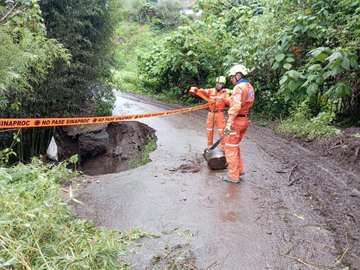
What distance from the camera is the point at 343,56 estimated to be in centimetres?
710

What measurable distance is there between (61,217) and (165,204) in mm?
2233

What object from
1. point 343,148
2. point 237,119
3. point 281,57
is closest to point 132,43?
point 281,57

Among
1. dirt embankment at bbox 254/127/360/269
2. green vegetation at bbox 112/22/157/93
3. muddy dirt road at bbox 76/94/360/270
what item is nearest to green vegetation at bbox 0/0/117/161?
muddy dirt road at bbox 76/94/360/270

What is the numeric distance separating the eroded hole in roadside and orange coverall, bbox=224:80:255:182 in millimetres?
3867

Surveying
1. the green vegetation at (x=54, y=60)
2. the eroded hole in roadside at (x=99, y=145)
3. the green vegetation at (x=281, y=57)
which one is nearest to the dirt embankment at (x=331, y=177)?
the green vegetation at (x=281, y=57)

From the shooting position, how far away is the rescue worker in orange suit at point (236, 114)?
620 cm

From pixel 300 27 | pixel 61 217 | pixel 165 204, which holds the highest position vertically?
pixel 300 27

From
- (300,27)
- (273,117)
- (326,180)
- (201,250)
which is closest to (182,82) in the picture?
(273,117)

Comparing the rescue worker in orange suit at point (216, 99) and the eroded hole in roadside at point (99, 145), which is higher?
the rescue worker in orange suit at point (216, 99)

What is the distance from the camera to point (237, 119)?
643cm

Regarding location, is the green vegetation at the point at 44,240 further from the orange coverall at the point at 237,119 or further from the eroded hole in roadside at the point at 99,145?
the eroded hole in roadside at the point at 99,145

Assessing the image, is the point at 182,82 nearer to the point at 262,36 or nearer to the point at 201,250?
the point at 262,36

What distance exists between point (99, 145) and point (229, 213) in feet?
21.3

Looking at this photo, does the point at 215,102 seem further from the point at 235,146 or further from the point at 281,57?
the point at 281,57
